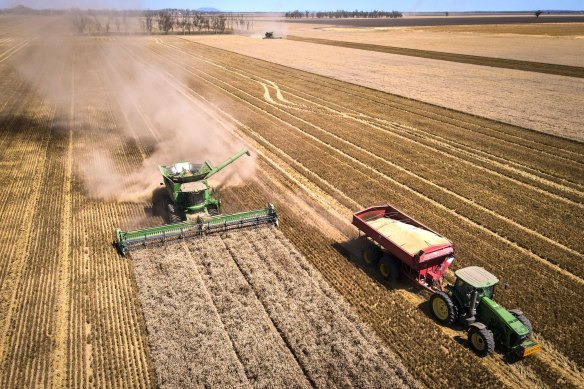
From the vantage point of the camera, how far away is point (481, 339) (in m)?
8.03

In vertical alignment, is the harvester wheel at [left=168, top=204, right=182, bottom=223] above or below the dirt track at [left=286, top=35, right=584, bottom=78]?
below

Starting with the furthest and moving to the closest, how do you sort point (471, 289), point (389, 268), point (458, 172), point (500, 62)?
point (500, 62)
point (458, 172)
point (389, 268)
point (471, 289)

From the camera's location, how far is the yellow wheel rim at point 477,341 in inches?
316

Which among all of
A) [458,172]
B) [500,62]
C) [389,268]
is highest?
[500,62]

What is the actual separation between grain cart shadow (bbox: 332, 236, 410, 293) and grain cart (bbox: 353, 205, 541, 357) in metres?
0.15

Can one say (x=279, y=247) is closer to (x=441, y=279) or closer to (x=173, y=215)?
(x=173, y=215)

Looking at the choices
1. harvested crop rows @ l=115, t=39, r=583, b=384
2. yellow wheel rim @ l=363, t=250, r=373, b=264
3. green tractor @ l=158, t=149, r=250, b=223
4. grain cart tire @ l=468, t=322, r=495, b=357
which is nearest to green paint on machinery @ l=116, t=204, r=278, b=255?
green tractor @ l=158, t=149, r=250, b=223

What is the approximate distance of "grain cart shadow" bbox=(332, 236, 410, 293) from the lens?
1034 cm

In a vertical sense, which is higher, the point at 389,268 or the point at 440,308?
the point at 389,268

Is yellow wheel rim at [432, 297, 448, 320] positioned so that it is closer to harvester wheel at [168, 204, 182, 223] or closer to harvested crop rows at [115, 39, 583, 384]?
harvested crop rows at [115, 39, 583, 384]

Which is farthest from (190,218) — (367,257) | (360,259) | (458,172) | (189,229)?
(458,172)

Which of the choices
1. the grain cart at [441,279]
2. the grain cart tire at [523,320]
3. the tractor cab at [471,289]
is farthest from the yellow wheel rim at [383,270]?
the grain cart tire at [523,320]

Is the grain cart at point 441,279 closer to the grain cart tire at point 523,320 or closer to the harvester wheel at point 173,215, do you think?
the grain cart tire at point 523,320

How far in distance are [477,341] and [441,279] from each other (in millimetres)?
2260
